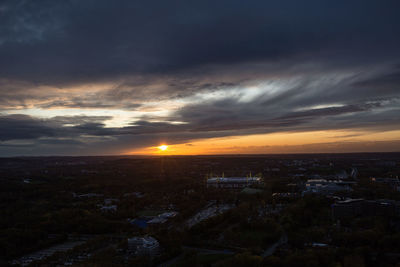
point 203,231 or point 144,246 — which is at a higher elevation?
point 144,246

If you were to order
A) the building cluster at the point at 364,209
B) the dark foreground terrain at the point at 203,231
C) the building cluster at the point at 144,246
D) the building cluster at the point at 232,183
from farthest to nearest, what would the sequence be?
the building cluster at the point at 232,183 < the building cluster at the point at 364,209 < the building cluster at the point at 144,246 < the dark foreground terrain at the point at 203,231

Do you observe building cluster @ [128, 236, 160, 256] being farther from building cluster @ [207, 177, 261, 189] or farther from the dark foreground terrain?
building cluster @ [207, 177, 261, 189]

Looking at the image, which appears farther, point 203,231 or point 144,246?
point 203,231

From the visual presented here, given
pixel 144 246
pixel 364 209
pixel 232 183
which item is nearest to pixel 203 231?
pixel 144 246

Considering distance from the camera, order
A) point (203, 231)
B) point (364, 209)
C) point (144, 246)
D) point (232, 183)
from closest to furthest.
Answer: point (144, 246) < point (203, 231) < point (364, 209) < point (232, 183)

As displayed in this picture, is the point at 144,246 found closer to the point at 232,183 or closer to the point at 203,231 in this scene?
the point at 203,231

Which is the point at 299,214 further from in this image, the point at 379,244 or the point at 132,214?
the point at 132,214

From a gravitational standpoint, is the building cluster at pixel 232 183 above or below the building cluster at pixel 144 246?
above

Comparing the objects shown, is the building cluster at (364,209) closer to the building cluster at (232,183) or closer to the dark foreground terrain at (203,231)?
the dark foreground terrain at (203,231)

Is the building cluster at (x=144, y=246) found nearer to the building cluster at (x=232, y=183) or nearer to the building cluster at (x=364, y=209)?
the building cluster at (x=364, y=209)

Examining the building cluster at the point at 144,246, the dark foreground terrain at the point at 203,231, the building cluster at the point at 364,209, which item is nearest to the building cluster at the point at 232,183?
the dark foreground terrain at the point at 203,231

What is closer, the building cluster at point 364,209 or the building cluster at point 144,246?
the building cluster at point 144,246

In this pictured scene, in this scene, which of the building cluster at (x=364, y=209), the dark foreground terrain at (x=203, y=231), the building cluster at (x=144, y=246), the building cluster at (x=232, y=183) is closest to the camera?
the dark foreground terrain at (x=203, y=231)
